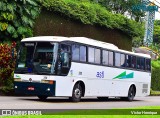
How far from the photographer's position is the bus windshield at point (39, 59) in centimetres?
1991

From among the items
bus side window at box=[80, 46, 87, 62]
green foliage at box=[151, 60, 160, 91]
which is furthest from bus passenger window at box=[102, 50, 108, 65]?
green foliage at box=[151, 60, 160, 91]

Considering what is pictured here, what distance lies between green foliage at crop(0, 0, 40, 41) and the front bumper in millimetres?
8455

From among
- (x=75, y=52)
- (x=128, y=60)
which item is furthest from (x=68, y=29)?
(x=75, y=52)

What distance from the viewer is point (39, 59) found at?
65.9ft

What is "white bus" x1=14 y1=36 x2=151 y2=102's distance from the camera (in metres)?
19.9

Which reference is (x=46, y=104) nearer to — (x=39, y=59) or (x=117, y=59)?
(x=39, y=59)

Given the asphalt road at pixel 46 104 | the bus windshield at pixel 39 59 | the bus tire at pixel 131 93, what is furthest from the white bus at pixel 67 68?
the bus tire at pixel 131 93

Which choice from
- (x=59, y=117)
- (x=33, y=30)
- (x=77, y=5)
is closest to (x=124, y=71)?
(x=33, y=30)

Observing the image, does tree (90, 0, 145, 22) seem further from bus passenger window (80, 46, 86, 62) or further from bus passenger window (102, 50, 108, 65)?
bus passenger window (80, 46, 86, 62)

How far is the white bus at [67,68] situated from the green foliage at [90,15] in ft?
26.9

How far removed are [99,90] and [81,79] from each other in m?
2.28

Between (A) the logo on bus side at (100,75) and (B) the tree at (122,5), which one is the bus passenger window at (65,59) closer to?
(A) the logo on bus side at (100,75)

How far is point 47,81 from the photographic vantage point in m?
19.8

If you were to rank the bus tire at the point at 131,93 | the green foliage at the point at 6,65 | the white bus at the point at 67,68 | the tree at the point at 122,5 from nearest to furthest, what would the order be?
the white bus at the point at 67,68
the green foliage at the point at 6,65
the bus tire at the point at 131,93
the tree at the point at 122,5
